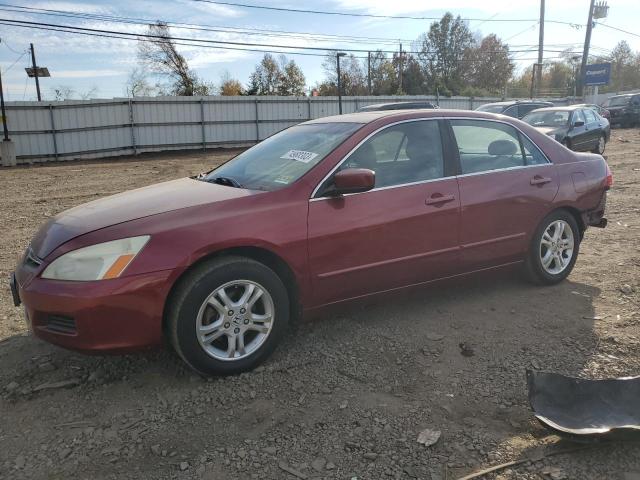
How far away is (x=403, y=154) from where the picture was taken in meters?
4.03

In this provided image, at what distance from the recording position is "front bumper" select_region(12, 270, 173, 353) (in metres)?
2.90

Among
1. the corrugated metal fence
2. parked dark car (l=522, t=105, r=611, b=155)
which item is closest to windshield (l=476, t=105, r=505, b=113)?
parked dark car (l=522, t=105, r=611, b=155)

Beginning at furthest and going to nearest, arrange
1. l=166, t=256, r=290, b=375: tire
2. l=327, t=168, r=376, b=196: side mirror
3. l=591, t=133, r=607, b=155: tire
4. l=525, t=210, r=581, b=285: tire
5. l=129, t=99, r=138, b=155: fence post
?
1. l=129, t=99, r=138, b=155: fence post
2. l=591, t=133, r=607, b=155: tire
3. l=525, t=210, r=581, b=285: tire
4. l=327, t=168, r=376, b=196: side mirror
5. l=166, t=256, r=290, b=375: tire

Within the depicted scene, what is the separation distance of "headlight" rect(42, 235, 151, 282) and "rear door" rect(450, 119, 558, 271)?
2424 mm

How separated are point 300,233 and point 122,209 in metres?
1.13

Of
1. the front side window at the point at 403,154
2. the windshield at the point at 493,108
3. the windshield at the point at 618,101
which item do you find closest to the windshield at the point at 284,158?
the front side window at the point at 403,154

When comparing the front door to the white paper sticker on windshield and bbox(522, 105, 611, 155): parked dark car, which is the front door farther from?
bbox(522, 105, 611, 155): parked dark car

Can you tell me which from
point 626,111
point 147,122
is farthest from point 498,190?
point 626,111

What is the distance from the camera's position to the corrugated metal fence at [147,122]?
19.1 m

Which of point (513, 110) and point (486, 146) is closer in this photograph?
point (486, 146)

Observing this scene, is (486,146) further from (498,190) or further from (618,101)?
(618,101)

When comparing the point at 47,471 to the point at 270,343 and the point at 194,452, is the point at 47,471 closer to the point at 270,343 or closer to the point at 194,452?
the point at 194,452

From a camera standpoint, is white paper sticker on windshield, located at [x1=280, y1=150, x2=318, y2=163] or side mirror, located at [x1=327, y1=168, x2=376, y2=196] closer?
side mirror, located at [x1=327, y1=168, x2=376, y2=196]

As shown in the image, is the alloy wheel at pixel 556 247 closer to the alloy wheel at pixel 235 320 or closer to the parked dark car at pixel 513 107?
the alloy wheel at pixel 235 320
